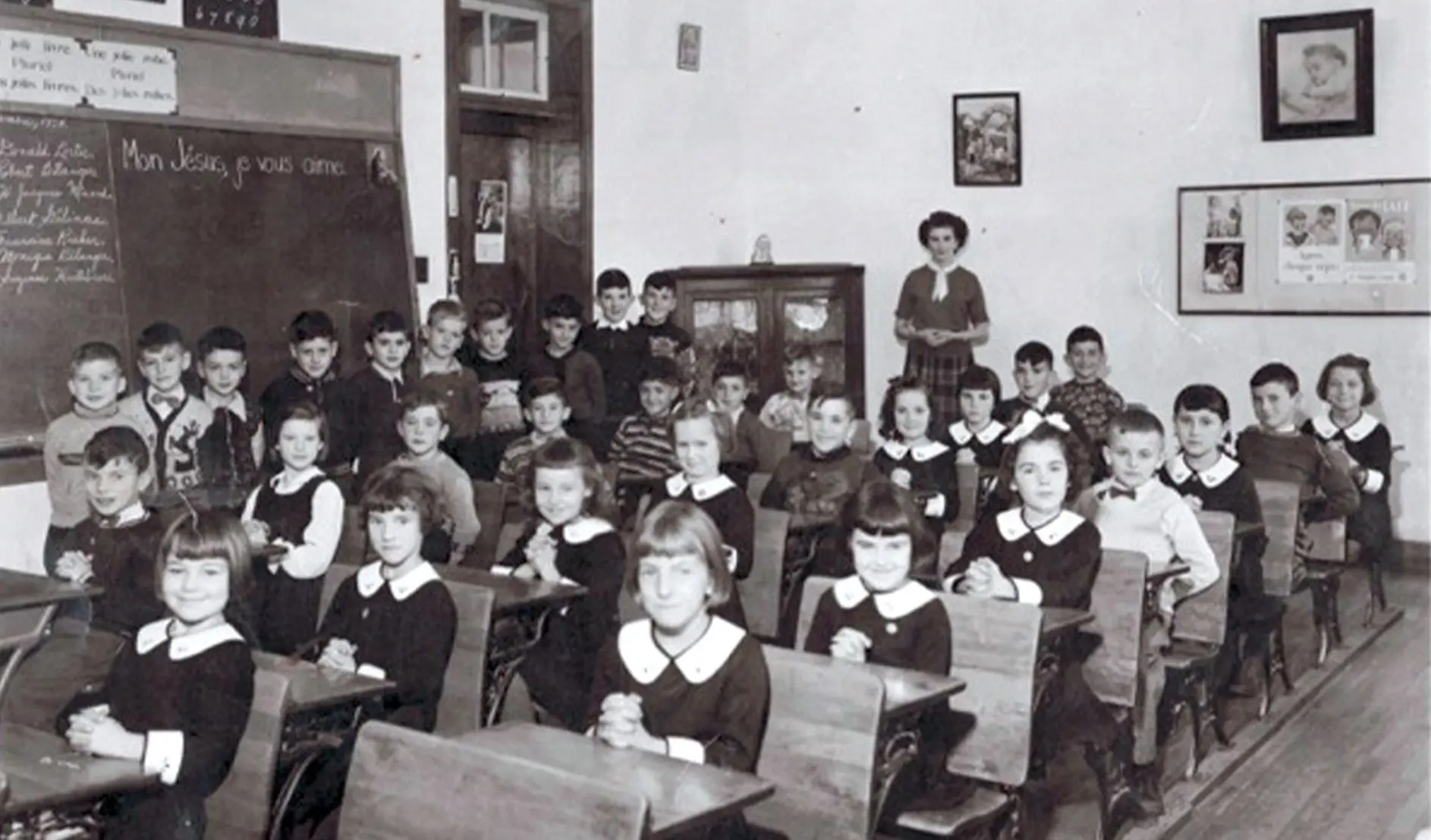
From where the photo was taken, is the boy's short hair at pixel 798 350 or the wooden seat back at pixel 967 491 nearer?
the wooden seat back at pixel 967 491

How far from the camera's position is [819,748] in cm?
250

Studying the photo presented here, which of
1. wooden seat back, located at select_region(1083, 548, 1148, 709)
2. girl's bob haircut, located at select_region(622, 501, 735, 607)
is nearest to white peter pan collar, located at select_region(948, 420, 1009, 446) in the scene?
wooden seat back, located at select_region(1083, 548, 1148, 709)

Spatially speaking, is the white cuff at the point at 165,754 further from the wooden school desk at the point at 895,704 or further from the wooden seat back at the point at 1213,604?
the wooden seat back at the point at 1213,604

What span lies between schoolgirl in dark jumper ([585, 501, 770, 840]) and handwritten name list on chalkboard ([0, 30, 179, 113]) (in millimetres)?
3287

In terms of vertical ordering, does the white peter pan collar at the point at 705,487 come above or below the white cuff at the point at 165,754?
above

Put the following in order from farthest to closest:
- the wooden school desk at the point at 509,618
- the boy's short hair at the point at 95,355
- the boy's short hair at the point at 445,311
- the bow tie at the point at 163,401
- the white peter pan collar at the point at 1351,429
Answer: the white peter pan collar at the point at 1351,429, the boy's short hair at the point at 445,311, the bow tie at the point at 163,401, the boy's short hair at the point at 95,355, the wooden school desk at the point at 509,618

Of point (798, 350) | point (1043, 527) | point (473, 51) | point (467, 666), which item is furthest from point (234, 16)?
point (1043, 527)

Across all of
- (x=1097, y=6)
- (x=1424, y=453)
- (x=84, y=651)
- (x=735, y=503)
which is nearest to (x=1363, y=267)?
(x=1424, y=453)

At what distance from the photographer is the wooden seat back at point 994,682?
298 centimetres

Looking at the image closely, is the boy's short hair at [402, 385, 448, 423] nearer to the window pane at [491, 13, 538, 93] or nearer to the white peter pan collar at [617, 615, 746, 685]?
the white peter pan collar at [617, 615, 746, 685]

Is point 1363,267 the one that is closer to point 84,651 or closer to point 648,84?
point 648,84

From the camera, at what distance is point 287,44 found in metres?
5.91

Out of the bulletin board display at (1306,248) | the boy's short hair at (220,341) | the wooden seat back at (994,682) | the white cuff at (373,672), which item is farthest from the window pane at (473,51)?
the wooden seat back at (994,682)

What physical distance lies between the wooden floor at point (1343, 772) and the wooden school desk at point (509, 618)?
1.46 meters
